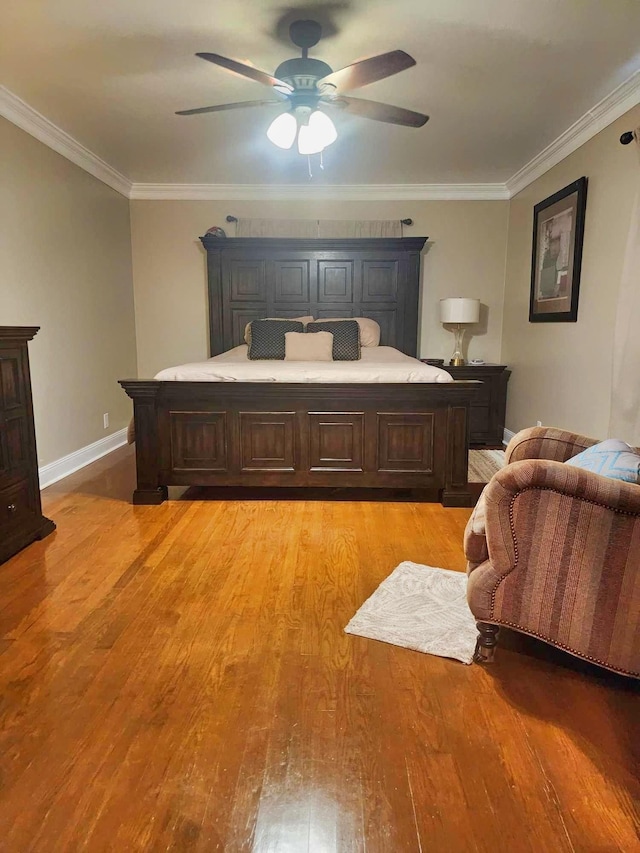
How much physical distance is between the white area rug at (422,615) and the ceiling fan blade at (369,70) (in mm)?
2198

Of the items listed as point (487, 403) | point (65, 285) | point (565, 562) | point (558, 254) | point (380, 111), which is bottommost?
point (487, 403)

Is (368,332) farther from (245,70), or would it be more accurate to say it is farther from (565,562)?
(565,562)

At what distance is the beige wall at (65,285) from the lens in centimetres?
359

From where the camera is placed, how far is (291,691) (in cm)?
172

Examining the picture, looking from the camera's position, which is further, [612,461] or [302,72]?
[302,72]

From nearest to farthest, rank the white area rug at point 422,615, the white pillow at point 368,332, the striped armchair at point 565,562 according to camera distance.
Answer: the striped armchair at point 565,562, the white area rug at point 422,615, the white pillow at point 368,332

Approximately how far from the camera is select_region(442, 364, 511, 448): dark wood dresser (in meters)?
5.26

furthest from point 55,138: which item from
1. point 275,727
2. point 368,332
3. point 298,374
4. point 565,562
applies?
point 565,562

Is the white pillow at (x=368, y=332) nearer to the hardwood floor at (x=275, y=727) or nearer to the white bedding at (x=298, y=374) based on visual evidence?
the white bedding at (x=298, y=374)

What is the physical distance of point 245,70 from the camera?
100 inches

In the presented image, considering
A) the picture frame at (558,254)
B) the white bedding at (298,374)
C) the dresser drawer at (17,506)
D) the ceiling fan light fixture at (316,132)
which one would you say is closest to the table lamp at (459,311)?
the picture frame at (558,254)

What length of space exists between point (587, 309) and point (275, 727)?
340cm

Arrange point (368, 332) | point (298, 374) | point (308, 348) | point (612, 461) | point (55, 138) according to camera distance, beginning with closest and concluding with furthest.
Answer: point (612, 461) → point (298, 374) → point (55, 138) → point (308, 348) → point (368, 332)

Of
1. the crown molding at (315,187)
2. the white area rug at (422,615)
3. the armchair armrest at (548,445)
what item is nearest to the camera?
the white area rug at (422,615)
